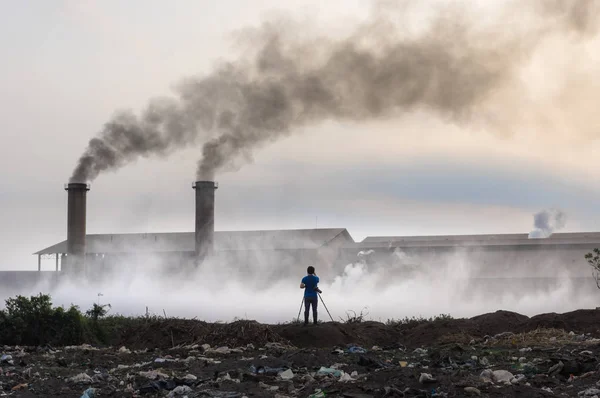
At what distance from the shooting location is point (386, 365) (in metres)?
14.6

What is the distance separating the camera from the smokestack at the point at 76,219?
168 feet

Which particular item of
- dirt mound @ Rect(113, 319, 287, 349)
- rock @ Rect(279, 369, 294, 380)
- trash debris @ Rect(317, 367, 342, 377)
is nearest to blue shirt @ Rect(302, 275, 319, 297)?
dirt mound @ Rect(113, 319, 287, 349)

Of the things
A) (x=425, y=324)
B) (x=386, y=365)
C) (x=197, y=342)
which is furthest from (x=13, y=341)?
(x=386, y=365)

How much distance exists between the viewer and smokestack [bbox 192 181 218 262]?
52219mm

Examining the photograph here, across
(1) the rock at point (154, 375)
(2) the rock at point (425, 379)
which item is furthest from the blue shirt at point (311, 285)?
(2) the rock at point (425, 379)

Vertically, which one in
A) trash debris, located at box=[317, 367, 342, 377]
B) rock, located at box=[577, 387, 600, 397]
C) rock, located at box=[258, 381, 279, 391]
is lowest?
rock, located at box=[258, 381, 279, 391]

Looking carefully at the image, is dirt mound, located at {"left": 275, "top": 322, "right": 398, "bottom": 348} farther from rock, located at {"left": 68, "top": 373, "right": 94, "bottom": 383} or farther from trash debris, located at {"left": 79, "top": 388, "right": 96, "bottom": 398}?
trash debris, located at {"left": 79, "top": 388, "right": 96, "bottom": 398}

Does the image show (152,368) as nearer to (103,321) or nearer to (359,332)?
(359,332)

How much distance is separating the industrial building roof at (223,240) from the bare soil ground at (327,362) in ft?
119

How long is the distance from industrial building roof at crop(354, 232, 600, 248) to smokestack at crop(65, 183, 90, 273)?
62.5 feet

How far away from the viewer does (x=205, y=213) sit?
174ft

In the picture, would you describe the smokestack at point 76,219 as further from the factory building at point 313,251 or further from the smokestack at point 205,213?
the smokestack at point 205,213

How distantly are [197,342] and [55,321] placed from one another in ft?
19.4

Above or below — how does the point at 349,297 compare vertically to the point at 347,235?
below
